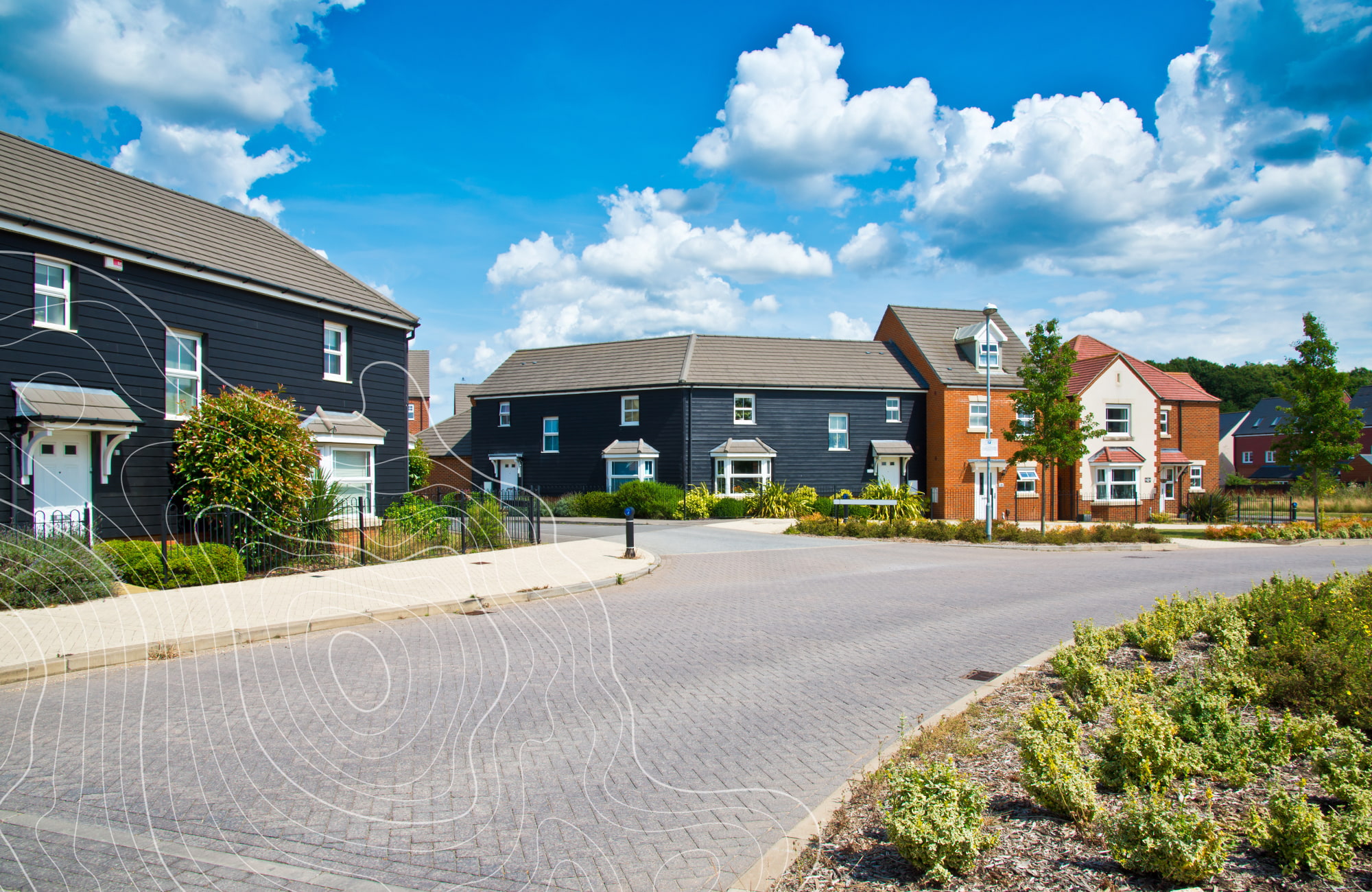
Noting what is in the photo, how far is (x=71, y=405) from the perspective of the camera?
14.6 metres

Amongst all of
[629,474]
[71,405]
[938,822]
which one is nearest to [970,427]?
[629,474]

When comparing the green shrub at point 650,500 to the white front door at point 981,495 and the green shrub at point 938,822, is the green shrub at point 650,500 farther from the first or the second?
the green shrub at point 938,822

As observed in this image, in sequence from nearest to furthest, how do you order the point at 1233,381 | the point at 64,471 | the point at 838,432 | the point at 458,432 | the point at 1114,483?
the point at 64,471 < the point at 1114,483 < the point at 838,432 < the point at 458,432 < the point at 1233,381

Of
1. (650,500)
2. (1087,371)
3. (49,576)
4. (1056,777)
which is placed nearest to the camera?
(1056,777)

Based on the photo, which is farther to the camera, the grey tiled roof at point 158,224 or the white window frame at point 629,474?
the white window frame at point 629,474

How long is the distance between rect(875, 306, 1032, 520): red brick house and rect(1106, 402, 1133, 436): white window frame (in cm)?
499

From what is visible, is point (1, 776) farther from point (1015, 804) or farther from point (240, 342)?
point (240, 342)

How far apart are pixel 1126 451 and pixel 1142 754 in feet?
132

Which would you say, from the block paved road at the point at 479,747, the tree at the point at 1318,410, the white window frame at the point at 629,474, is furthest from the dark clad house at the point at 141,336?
the tree at the point at 1318,410

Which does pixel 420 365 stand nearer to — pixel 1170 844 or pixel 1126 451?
pixel 1126 451

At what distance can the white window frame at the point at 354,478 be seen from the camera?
773 inches

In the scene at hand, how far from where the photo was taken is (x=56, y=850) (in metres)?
4.50

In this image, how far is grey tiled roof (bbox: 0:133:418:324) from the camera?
1566cm

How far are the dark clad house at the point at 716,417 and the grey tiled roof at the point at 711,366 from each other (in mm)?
82
